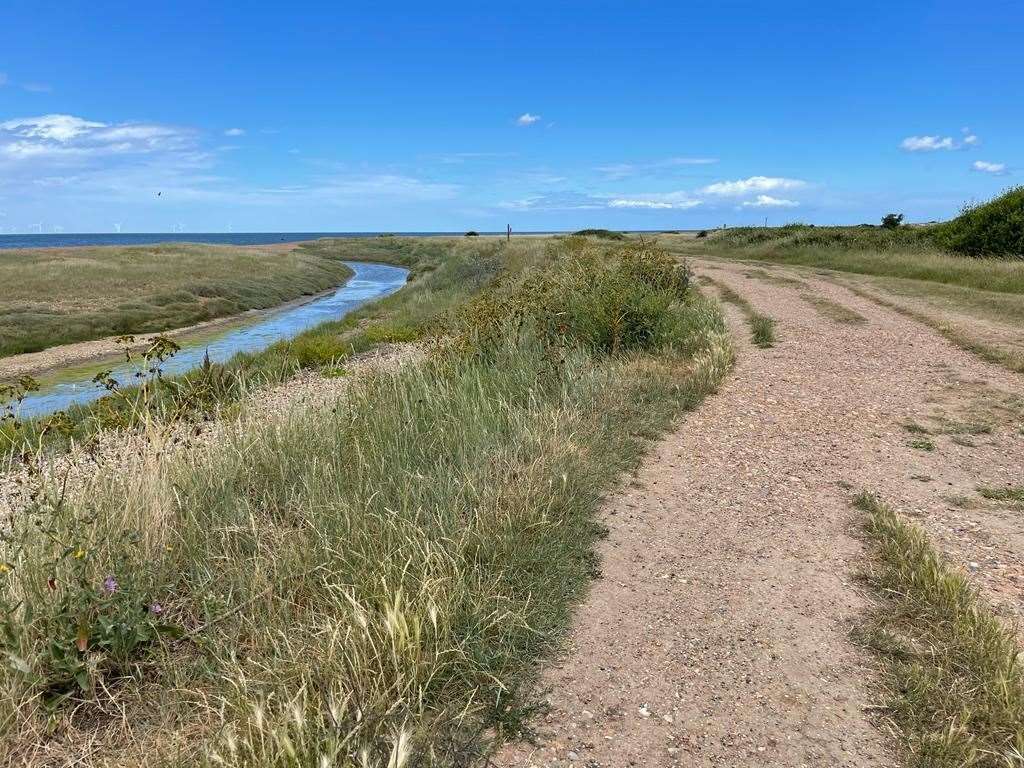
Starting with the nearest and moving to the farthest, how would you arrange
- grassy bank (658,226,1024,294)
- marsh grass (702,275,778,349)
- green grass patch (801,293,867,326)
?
1. marsh grass (702,275,778,349)
2. green grass patch (801,293,867,326)
3. grassy bank (658,226,1024,294)

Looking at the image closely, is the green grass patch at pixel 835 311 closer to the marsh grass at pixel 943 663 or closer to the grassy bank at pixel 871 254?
the grassy bank at pixel 871 254

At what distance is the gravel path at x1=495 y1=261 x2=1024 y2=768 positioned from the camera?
272cm

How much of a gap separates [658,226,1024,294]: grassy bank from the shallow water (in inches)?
841

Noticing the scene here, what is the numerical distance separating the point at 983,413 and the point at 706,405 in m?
2.91

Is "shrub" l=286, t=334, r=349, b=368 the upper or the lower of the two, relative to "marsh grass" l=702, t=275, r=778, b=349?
lower

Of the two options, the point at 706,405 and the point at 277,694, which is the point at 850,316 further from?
the point at 277,694

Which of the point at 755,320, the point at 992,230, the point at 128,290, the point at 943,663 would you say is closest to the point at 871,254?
the point at 992,230

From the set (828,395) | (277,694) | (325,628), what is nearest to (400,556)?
(325,628)

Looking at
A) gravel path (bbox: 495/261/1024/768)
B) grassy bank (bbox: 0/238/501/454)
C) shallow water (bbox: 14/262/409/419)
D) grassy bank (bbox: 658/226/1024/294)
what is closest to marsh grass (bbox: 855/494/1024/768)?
gravel path (bbox: 495/261/1024/768)

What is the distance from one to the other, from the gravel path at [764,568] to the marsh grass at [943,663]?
14cm

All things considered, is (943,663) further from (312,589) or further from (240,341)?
(240,341)

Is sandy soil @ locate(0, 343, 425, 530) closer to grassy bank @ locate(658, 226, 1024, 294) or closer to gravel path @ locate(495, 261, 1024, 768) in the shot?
gravel path @ locate(495, 261, 1024, 768)

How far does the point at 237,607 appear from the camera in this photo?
124 inches

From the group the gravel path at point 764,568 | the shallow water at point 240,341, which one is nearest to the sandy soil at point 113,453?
the shallow water at point 240,341
